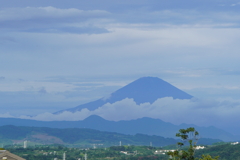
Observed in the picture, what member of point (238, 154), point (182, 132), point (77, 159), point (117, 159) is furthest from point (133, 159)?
point (182, 132)

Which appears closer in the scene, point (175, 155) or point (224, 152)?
point (175, 155)

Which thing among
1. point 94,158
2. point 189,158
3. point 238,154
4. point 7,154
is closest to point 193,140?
point 189,158

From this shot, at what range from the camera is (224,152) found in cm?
19338

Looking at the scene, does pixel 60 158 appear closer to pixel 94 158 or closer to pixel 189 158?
pixel 94 158

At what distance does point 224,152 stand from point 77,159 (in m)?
54.1

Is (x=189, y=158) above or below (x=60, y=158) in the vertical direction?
below

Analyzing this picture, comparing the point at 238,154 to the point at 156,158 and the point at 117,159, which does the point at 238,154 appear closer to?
the point at 156,158

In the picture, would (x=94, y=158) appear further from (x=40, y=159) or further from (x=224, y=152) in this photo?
(x=224, y=152)

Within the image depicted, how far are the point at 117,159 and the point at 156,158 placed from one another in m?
14.0

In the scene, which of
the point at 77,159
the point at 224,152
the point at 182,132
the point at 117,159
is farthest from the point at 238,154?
the point at 182,132

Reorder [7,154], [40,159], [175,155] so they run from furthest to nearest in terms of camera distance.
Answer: [40,159], [175,155], [7,154]

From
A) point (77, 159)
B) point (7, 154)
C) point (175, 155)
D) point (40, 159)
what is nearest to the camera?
point (7, 154)

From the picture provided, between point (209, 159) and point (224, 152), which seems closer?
point (209, 159)

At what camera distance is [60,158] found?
198500 mm
